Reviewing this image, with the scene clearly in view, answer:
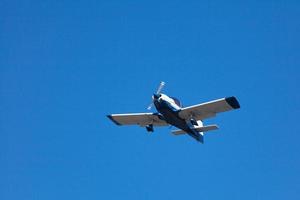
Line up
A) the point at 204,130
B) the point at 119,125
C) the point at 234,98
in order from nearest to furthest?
the point at 234,98 → the point at 204,130 → the point at 119,125

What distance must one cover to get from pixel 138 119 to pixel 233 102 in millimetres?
7668

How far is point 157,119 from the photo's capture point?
149 feet

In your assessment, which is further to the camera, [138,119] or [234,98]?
[138,119]

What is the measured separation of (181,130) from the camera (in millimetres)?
45219

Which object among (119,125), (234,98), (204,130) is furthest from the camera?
(119,125)

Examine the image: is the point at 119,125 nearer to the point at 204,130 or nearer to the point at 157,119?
the point at 157,119

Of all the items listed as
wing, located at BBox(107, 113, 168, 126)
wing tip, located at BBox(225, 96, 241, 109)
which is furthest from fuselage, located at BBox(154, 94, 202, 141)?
wing tip, located at BBox(225, 96, 241, 109)

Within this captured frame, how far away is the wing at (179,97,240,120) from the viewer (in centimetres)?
4162

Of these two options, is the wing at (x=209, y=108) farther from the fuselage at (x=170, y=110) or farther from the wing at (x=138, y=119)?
the wing at (x=138, y=119)

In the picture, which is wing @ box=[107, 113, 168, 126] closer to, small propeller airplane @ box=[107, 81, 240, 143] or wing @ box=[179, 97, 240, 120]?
small propeller airplane @ box=[107, 81, 240, 143]

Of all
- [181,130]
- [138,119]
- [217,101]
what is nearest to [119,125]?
[138,119]

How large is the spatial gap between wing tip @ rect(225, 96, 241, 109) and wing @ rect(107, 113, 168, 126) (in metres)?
5.69

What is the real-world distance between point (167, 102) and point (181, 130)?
12.4ft

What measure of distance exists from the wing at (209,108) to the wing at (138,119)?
2720mm
